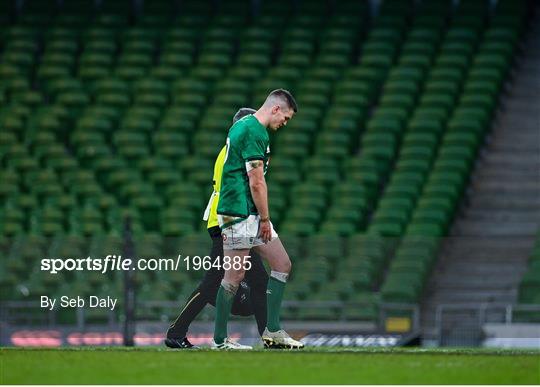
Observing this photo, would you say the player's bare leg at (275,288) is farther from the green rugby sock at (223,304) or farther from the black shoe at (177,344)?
the black shoe at (177,344)

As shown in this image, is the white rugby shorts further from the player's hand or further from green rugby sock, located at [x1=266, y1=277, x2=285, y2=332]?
green rugby sock, located at [x1=266, y1=277, x2=285, y2=332]

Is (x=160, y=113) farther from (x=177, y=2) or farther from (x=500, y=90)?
(x=500, y=90)

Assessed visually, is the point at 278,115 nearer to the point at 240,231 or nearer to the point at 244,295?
the point at 240,231

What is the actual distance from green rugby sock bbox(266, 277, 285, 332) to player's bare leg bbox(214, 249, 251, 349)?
10.3 inches

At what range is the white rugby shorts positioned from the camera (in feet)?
43.1

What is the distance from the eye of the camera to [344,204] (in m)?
25.8

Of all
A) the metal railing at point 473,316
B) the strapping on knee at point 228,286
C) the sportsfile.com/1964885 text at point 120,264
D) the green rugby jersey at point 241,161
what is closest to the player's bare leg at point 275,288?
the strapping on knee at point 228,286

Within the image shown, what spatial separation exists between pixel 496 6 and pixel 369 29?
2320 millimetres

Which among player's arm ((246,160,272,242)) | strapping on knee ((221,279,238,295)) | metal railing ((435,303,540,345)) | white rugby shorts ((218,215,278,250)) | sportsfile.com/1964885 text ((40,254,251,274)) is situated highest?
player's arm ((246,160,272,242))

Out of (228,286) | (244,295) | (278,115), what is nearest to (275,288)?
(228,286)

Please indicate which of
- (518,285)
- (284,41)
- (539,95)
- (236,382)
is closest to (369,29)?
(284,41)

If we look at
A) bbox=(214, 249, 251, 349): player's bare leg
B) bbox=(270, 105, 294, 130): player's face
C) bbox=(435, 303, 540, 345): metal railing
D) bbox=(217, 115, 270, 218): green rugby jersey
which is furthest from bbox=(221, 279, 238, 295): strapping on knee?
bbox=(435, 303, 540, 345): metal railing

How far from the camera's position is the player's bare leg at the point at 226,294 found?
13312mm

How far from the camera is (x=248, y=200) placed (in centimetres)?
1316
